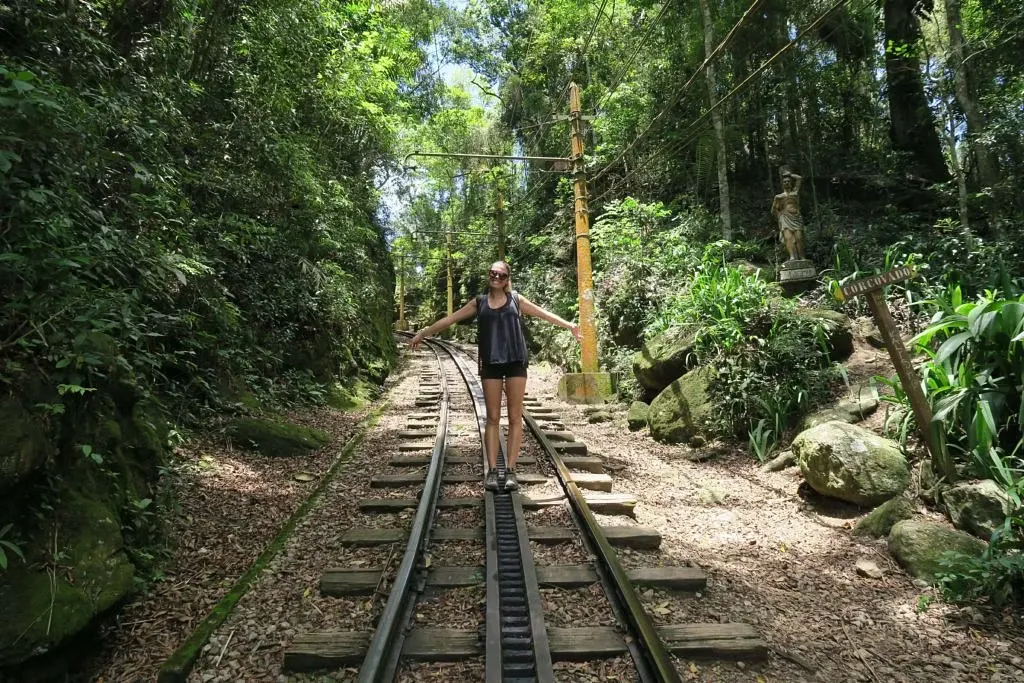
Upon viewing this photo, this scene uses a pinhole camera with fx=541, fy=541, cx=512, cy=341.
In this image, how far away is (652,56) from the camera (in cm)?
1580

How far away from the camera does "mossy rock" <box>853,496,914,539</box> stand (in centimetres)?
427

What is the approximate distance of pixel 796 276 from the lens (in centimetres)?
941

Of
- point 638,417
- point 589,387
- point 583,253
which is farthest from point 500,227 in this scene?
point 638,417

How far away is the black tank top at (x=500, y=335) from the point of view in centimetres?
463

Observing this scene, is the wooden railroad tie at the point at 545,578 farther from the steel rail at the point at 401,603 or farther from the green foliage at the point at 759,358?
the green foliage at the point at 759,358

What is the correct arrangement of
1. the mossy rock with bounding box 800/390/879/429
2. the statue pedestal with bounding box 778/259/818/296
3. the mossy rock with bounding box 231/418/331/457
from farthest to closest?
the statue pedestal with bounding box 778/259/818/296 → the mossy rock with bounding box 231/418/331/457 → the mossy rock with bounding box 800/390/879/429

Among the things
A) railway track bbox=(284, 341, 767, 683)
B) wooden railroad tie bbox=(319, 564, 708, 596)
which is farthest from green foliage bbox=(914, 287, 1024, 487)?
railway track bbox=(284, 341, 767, 683)

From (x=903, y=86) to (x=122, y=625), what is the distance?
2053cm

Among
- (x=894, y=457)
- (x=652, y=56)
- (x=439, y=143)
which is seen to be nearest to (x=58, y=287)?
(x=894, y=457)

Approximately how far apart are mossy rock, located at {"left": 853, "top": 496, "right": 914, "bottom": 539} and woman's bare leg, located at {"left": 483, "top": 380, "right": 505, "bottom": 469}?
10.1 ft

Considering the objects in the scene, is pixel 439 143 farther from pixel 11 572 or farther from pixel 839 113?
pixel 11 572

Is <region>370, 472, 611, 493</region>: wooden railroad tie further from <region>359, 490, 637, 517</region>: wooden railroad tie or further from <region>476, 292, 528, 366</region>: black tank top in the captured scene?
<region>476, 292, 528, 366</region>: black tank top

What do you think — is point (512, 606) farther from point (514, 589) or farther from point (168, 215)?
Result: point (168, 215)

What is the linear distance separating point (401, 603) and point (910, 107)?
19494mm
